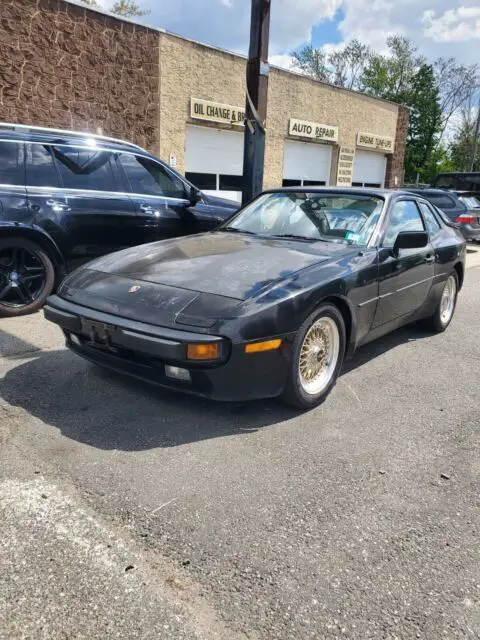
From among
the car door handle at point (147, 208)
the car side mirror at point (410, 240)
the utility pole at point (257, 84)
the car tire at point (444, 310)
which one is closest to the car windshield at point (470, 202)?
the utility pole at point (257, 84)

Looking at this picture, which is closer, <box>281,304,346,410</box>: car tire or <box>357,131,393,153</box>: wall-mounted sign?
<box>281,304,346,410</box>: car tire

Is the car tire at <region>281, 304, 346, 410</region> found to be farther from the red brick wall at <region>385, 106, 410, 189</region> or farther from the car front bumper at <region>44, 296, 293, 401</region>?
the red brick wall at <region>385, 106, 410, 189</region>

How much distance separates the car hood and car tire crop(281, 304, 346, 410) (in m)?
0.36

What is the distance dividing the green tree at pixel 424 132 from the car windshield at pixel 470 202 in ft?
95.7

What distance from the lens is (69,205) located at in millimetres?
5637

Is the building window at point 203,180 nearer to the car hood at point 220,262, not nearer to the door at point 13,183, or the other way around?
the door at point 13,183

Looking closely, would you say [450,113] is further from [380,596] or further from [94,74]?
[380,596]

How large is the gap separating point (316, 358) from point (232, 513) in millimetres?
1421

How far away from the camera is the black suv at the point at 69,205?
5.32m

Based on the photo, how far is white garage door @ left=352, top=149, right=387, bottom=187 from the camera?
66.9 ft

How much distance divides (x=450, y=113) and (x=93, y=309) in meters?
56.1

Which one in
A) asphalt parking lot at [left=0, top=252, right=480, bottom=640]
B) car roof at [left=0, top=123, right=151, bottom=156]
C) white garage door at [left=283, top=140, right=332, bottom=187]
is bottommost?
asphalt parking lot at [left=0, top=252, right=480, bottom=640]

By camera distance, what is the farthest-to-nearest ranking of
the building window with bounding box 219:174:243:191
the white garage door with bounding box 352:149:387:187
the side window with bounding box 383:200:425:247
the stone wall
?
the white garage door with bounding box 352:149:387:187, the building window with bounding box 219:174:243:191, the stone wall, the side window with bounding box 383:200:425:247

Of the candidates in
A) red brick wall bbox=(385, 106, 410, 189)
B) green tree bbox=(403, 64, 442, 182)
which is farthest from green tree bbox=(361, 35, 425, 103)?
red brick wall bbox=(385, 106, 410, 189)
